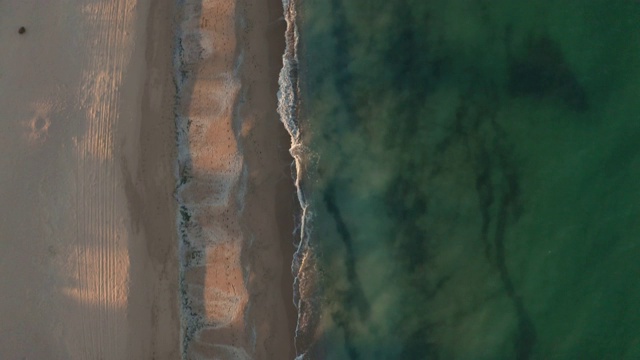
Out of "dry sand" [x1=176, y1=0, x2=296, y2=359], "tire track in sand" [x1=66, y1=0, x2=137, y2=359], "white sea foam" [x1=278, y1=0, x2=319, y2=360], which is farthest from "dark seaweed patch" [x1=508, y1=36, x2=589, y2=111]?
"tire track in sand" [x1=66, y1=0, x2=137, y2=359]

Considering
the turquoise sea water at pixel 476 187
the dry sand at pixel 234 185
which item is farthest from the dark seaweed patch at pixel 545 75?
the dry sand at pixel 234 185

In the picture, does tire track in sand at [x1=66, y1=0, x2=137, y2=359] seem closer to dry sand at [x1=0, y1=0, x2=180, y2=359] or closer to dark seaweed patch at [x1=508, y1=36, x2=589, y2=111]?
dry sand at [x1=0, y1=0, x2=180, y2=359]

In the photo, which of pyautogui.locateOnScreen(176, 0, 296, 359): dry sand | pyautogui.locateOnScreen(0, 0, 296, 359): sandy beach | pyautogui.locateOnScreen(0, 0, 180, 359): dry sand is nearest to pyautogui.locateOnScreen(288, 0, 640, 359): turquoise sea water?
pyautogui.locateOnScreen(176, 0, 296, 359): dry sand

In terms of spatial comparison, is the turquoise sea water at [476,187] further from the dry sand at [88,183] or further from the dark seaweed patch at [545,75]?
the dry sand at [88,183]

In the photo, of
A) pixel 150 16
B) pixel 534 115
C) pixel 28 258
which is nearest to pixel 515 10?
pixel 534 115

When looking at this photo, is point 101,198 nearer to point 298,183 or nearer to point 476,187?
point 298,183

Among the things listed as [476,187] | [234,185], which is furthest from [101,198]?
[476,187]

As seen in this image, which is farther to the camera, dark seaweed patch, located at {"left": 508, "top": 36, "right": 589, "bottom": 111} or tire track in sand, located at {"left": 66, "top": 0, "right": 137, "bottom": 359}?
dark seaweed patch, located at {"left": 508, "top": 36, "right": 589, "bottom": 111}
